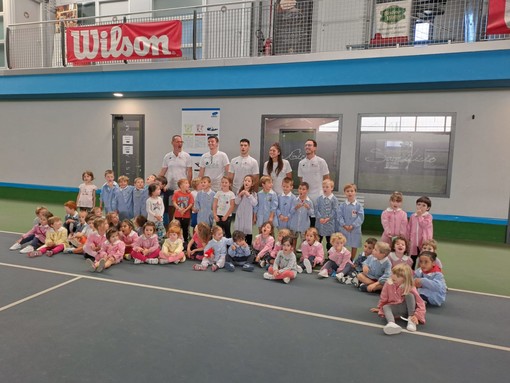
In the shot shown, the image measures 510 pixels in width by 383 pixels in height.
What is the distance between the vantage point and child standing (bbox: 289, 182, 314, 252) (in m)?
6.19

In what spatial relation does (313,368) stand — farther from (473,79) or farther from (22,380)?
(473,79)

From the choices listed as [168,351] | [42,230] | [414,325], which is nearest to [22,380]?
[168,351]

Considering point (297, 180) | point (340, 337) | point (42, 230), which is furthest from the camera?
point (297, 180)

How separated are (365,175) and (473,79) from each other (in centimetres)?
278

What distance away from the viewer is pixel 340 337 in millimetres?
3607

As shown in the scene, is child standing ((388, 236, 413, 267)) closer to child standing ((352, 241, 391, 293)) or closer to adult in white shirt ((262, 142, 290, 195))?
child standing ((352, 241, 391, 293))

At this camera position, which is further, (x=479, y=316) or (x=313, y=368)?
(x=479, y=316)

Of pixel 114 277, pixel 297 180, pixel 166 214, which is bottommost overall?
pixel 114 277

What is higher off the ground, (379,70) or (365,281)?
(379,70)

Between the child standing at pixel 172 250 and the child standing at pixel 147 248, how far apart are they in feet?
0.39

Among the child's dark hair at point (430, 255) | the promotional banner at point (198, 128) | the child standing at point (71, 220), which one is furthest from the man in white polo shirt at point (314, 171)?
the child standing at point (71, 220)

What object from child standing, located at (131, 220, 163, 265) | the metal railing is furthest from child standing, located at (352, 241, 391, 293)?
the metal railing

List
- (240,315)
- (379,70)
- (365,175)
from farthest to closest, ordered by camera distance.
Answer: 1. (365,175)
2. (379,70)
3. (240,315)

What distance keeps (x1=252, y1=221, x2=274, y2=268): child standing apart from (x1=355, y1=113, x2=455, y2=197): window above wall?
3.46 m
